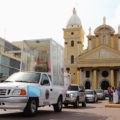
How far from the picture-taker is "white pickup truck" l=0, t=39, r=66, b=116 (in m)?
9.44

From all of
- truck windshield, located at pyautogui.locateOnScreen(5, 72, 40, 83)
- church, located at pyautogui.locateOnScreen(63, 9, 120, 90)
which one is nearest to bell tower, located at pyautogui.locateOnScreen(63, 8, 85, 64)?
church, located at pyautogui.locateOnScreen(63, 9, 120, 90)

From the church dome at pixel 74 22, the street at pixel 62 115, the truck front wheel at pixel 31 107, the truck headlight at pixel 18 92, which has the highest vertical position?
the church dome at pixel 74 22

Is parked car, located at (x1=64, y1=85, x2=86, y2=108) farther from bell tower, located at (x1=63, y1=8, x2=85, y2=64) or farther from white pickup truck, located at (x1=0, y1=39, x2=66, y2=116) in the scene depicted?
bell tower, located at (x1=63, y1=8, x2=85, y2=64)

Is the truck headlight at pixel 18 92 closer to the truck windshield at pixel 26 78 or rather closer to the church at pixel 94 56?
the truck windshield at pixel 26 78

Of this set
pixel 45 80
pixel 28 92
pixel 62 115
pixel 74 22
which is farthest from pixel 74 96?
pixel 74 22

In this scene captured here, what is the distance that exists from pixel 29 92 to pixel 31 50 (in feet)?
14.1

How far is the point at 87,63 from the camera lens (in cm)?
5328

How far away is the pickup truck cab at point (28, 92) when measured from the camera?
9289 mm

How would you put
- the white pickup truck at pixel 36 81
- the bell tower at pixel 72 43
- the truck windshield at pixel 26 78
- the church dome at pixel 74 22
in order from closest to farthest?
the white pickup truck at pixel 36 81, the truck windshield at pixel 26 78, the bell tower at pixel 72 43, the church dome at pixel 74 22

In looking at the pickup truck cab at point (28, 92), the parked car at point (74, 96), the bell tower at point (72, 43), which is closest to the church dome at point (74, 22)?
the bell tower at point (72, 43)

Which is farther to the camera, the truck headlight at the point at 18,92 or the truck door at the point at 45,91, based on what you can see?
the truck door at the point at 45,91

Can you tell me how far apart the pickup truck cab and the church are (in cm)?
4122

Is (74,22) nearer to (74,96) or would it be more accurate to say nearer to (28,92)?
(74,96)

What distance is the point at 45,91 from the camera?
1094 cm
